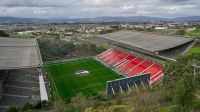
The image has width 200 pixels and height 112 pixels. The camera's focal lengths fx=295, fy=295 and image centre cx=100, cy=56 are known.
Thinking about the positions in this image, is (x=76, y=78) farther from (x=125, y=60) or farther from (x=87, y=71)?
(x=125, y=60)

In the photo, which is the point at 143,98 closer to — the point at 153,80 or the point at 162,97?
the point at 162,97

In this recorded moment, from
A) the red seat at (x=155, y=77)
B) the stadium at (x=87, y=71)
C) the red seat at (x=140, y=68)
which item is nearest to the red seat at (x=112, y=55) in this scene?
the stadium at (x=87, y=71)

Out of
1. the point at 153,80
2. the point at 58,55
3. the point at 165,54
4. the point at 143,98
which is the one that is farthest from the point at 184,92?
the point at 58,55

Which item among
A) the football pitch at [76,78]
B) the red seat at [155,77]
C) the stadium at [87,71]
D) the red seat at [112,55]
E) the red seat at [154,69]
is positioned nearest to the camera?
the stadium at [87,71]

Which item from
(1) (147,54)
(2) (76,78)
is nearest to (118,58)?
(1) (147,54)

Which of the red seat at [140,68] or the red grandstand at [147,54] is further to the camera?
the red seat at [140,68]

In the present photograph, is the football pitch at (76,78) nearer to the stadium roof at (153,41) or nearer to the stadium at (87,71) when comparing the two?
the stadium at (87,71)

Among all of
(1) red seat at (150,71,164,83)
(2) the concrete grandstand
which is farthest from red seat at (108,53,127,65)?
(2) the concrete grandstand
